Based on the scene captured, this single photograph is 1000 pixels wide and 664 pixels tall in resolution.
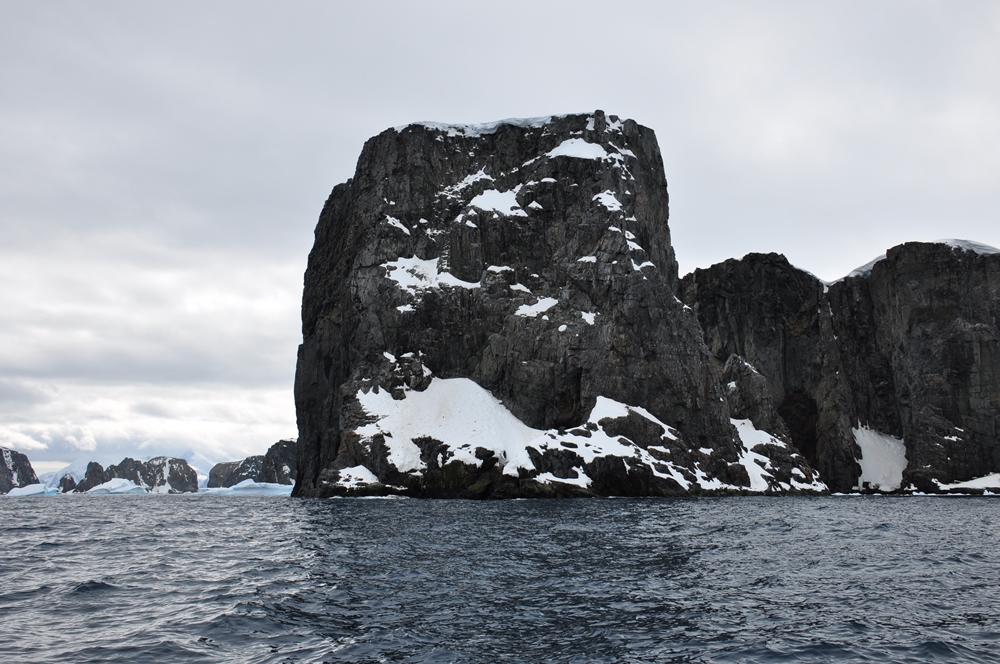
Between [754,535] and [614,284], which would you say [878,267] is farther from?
[754,535]

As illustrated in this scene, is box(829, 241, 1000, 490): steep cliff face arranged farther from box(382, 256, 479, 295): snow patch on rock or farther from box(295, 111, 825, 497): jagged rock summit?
box(382, 256, 479, 295): snow patch on rock

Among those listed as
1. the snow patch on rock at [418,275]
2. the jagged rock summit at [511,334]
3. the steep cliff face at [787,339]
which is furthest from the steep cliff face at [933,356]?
the snow patch on rock at [418,275]

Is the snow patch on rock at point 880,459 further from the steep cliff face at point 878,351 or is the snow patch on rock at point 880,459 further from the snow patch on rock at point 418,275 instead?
the snow patch on rock at point 418,275

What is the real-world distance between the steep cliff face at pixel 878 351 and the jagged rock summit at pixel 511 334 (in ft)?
75.2

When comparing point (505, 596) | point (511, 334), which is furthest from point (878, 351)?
point (505, 596)

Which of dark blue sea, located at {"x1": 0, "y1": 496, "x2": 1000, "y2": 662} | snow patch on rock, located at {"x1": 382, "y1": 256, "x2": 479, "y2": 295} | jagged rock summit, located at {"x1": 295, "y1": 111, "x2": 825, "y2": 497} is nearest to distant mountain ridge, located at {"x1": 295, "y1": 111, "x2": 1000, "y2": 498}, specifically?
jagged rock summit, located at {"x1": 295, "y1": 111, "x2": 825, "y2": 497}

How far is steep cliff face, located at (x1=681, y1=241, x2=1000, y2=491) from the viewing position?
12662 cm

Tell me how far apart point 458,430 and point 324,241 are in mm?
57377

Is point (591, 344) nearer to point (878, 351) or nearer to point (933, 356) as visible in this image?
point (933, 356)

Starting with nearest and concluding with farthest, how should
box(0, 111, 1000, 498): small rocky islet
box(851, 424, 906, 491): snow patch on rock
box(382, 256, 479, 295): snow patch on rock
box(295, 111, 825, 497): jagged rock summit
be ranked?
1. box(295, 111, 825, 497): jagged rock summit
2. box(0, 111, 1000, 498): small rocky islet
3. box(382, 256, 479, 295): snow patch on rock
4. box(851, 424, 906, 491): snow patch on rock

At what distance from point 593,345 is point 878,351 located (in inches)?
3160

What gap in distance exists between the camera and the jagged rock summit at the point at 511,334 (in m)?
90.9

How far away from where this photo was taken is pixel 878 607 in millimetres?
20188

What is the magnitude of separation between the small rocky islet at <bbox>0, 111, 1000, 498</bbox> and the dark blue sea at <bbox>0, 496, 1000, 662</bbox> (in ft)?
161
